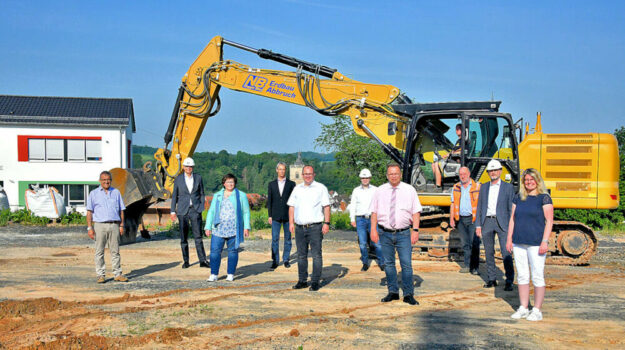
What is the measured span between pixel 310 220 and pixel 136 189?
22.5 feet

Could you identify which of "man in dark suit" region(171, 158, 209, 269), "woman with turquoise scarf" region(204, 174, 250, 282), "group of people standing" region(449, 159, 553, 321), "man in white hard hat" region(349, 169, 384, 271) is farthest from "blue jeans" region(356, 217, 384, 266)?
"man in dark suit" region(171, 158, 209, 269)

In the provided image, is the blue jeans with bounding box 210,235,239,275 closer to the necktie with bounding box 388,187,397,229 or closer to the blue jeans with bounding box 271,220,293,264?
the blue jeans with bounding box 271,220,293,264

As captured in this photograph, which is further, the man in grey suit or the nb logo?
the nb logo

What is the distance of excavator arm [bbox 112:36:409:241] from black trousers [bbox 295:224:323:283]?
13.4 ft

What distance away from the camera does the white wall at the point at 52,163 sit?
93.0ft

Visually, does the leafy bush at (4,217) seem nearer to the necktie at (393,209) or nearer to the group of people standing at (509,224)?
the group of people standing at (509,224)

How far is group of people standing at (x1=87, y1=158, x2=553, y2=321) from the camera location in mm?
7164

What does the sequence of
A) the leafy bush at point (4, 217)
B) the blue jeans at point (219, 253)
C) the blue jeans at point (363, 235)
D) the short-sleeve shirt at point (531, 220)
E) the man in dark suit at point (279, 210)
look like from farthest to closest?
the leafy bush at point (4, 217) → the man in dark suit at point (279, 210) → the blue jeans at point (363, 235) → the blue jeans at point (219, 253) → the short-sleeve shirt at point (531, 220)

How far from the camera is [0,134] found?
28422mm

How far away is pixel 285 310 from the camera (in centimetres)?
760

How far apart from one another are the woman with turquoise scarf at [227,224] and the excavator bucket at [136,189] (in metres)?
5.26

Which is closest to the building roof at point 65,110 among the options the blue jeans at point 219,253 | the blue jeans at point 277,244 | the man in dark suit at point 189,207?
the man in dark suit at point 189,207

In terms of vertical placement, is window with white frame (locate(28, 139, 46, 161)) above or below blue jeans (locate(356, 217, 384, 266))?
above

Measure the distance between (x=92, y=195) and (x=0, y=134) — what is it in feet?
72.6
